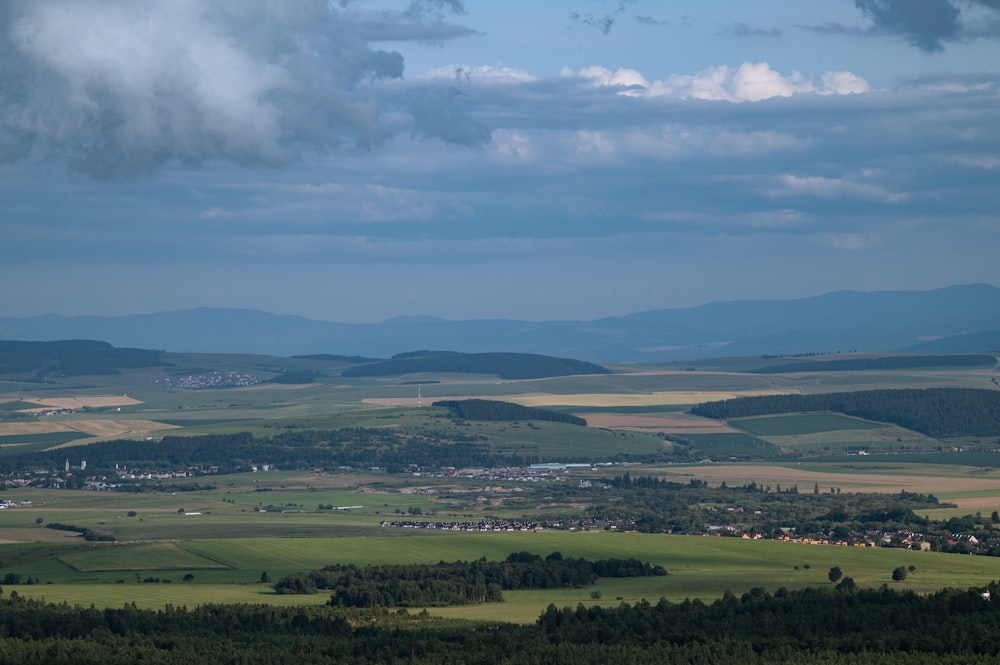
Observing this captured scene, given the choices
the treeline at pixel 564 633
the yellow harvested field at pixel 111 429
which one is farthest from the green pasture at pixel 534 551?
the yellow harvested field at pixel 111 429

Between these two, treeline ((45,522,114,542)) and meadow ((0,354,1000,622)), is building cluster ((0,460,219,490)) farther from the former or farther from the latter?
treeline ((45,522,114,542))

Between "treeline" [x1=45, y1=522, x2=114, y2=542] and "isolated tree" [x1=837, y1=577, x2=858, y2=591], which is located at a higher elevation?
"isolated tree" [x1=837, y1=577, x2=858, y2=591]

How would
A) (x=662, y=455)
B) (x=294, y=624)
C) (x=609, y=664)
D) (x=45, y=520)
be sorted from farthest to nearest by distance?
(x=662, y=455)
(x=45, y=520)
(x=294, y=624)
(x=609, y=664)

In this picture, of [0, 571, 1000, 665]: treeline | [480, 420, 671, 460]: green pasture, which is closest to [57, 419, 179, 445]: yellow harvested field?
[480, 420, 671, 460]: green pasture

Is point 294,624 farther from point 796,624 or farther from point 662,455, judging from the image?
point 662,455

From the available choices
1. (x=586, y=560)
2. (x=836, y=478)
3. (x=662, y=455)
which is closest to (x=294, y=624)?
(x=586, y=560)

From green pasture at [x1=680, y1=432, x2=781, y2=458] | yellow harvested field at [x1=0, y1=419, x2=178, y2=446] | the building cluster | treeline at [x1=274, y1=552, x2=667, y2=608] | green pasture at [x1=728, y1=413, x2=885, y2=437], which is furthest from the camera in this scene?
green pasture at [x1=728, y1=413, x2=885, y2=437]

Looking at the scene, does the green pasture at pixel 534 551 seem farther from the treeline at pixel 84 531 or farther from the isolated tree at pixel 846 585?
the treeline at pixel 84 531
